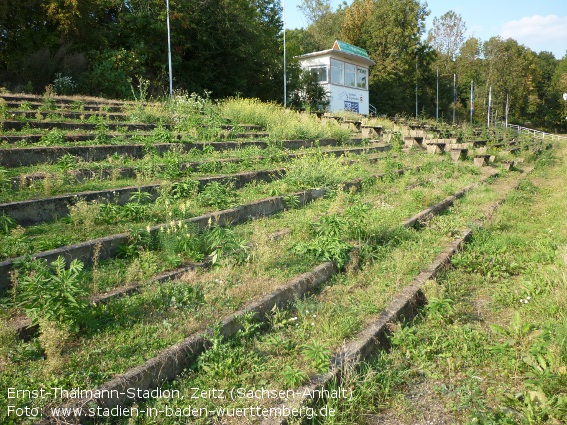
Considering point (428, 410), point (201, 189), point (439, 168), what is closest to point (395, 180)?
point (439, 168)

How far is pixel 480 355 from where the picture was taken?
12.6 ft

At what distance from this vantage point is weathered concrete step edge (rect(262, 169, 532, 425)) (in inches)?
123

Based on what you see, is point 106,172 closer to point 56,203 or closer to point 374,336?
point 56,203

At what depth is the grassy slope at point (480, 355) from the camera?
3.15m

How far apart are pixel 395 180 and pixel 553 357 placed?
7.53 metres

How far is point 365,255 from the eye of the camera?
5.67 metres

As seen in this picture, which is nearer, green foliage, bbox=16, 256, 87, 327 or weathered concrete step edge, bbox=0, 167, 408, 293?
green foliage, bbox=16, 256, 87, 327

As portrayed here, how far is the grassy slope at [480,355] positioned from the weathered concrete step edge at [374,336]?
11 centimetres

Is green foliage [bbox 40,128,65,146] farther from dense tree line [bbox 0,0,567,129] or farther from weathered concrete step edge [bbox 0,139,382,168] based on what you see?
dense tree line [bbox 0,0,567,129]

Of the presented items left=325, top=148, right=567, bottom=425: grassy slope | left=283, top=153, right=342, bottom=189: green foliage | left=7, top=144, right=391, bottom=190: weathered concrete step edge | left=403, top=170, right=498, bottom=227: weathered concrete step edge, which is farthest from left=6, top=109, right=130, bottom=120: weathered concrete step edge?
left=325, top=148, right=567, bottom=425: grassy slope

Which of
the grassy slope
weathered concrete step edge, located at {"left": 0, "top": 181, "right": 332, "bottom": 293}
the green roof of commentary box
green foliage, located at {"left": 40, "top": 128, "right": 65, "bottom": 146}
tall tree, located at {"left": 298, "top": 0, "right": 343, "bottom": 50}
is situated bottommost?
the grassy slope

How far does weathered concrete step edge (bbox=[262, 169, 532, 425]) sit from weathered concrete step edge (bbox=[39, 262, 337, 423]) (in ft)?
2.75

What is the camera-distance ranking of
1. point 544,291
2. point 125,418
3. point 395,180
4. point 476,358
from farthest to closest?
point 395,180 → point 544,291 → point 476,358 → point 125,418

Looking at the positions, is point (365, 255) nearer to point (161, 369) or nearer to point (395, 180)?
point (161, 369)
